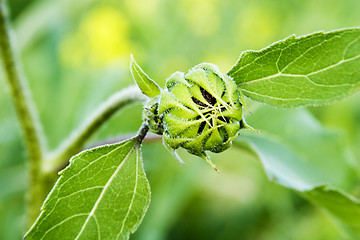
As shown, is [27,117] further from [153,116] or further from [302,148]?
[302,148]

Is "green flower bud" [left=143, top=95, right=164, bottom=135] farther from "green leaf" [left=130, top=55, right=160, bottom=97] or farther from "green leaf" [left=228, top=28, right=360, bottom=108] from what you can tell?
"green leaf" [left=228, top=28, right=360, bottom=108]

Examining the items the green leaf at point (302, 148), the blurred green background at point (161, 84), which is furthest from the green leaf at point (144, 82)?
the blurred green background at point (161, 84)

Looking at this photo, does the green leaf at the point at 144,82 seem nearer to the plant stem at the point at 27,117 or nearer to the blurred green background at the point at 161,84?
the plant stem at the point at 27,117

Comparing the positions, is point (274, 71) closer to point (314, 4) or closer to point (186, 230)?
point (186, 230)

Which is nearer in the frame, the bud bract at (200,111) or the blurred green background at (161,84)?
the bud bract at (200,111)

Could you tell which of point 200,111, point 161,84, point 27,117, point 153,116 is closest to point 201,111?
point 200,111

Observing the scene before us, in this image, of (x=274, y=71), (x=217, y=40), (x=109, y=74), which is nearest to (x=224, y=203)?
(x=109, y=74)
